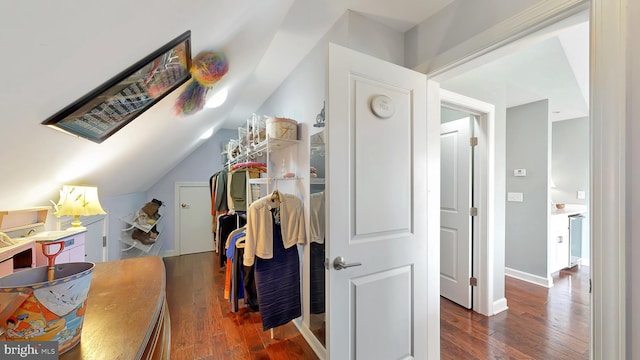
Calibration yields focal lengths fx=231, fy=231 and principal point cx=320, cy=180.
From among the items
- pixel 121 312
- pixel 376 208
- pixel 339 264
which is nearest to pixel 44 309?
pixel 121 312

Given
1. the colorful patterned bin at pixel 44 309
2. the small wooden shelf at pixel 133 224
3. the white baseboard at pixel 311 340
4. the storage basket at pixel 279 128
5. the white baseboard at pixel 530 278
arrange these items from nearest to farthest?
the colorful patterned bin at pixel 44 309 < the white baseboard at pixel 311 340 < the storage basket at pixel 279 128 < the white baseboard at pixel 530 278 < the small wooden shelf at pixel 133 224

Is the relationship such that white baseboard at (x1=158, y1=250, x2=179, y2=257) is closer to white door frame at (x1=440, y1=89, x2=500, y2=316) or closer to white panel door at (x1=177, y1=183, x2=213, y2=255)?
white panel door at (x1=177, y1=183, x2=213, y2=255)

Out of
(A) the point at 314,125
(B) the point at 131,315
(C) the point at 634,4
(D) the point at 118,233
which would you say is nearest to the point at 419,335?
(B) the point at 131,315

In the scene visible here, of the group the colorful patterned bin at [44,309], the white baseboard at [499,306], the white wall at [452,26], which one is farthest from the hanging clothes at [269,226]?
the white baseboard at [499,306]

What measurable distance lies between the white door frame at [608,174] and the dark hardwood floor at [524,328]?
1.21 meters

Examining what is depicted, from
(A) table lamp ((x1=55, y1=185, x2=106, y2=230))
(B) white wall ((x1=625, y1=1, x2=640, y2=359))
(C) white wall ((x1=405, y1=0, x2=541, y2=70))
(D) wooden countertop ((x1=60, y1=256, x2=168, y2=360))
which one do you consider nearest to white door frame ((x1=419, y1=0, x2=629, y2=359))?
(B) white wall ((x1=625, y1=1, x2=640, y2=359))

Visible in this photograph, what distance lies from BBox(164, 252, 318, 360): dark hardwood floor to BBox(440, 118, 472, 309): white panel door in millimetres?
1769

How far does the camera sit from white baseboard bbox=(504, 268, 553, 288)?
9.95ft

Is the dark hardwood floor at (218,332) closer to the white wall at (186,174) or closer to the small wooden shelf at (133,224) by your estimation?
the small wooden shelf at (133,224)

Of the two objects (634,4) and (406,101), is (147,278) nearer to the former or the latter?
(406,101)

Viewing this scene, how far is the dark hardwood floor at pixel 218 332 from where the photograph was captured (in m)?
1.84

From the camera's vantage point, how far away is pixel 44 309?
1.67 feet

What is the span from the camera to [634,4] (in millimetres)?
866

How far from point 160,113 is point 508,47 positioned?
229 centimetres
